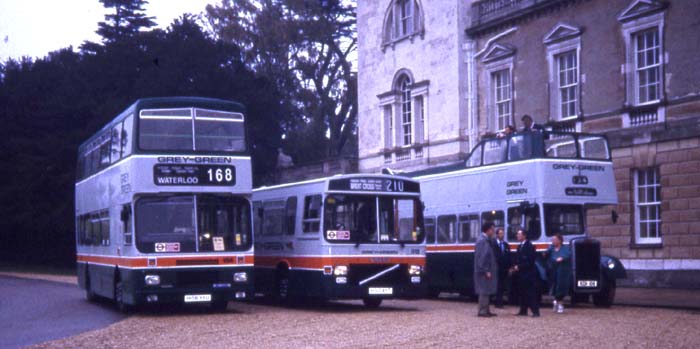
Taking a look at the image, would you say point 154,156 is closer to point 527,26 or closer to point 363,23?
point 527,26

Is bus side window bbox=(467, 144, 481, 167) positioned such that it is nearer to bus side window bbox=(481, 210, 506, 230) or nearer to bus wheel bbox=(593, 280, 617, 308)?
bus side window bbox=(481, 210, 506, 230)

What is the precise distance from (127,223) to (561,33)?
1858 cm

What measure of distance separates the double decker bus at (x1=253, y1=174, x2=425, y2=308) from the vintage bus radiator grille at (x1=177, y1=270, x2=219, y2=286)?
2.17 metres

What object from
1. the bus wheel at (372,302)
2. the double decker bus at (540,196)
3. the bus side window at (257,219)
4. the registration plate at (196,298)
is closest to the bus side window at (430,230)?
the double decker bus at (540,196)

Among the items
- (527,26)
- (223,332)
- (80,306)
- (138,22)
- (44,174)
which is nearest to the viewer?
(223,332)

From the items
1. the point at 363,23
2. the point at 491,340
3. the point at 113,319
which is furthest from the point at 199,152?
the point at 363,23

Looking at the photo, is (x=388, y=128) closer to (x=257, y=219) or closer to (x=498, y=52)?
(x=498, y=52)

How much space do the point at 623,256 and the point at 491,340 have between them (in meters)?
17.6

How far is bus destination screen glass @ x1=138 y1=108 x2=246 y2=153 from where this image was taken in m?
21.8

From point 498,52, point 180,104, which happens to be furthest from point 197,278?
point 498,52

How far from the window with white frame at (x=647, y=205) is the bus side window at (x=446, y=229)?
7.25m

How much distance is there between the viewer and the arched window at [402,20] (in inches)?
1738

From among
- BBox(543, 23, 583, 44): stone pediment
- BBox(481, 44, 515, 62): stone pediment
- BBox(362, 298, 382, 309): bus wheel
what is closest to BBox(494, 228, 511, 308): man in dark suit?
BBox(362, 298, 382, 309): bus wheel

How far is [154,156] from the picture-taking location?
2147 centimetres
